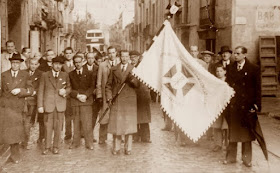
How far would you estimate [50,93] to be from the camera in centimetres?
760

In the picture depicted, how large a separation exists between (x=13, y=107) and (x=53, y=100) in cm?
86

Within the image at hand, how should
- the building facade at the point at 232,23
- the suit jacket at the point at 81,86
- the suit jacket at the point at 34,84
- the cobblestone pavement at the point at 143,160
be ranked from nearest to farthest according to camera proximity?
the cobblestone pavement at the point at 143,160, the suit jacket at the point at 81,86, the suit jacket at the point at 34,84, the building facade at the point at 232,23

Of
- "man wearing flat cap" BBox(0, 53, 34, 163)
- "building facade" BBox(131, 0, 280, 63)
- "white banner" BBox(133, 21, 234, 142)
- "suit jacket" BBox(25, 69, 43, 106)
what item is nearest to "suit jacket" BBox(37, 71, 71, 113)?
"man wearing flat cap" BBox(0, 53, 34, 163)

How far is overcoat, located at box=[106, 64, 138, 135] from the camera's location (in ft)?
24.3

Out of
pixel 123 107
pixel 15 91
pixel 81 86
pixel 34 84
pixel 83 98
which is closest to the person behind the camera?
pixel 15 91

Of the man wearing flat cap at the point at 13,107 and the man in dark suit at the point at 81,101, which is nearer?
the man wearing flat cap at the point at 13,107

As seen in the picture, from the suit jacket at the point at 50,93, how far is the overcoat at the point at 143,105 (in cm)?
161

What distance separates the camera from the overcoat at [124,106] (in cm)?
741

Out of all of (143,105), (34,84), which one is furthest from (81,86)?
(143,105)

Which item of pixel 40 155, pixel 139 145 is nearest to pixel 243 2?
pixel 139 145

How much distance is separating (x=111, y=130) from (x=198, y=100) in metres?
1.66

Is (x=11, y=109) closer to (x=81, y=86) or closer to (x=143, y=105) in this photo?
(x=81, y=86)

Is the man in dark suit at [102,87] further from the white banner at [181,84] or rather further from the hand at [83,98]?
the white banner at [181,84]

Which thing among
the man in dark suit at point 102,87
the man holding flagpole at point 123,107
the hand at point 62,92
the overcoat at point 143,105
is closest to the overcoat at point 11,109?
the hand at point 62,92
